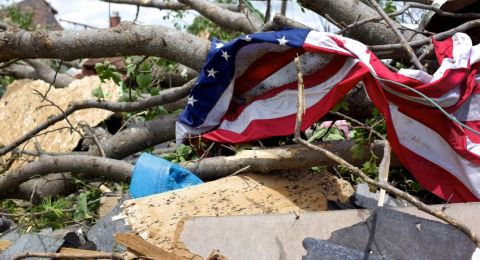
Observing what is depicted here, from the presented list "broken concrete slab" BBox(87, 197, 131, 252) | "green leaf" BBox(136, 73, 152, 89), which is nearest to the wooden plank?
"broken concrete slab" BBox(87, 197, 131, 252)

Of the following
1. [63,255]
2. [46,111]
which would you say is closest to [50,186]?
[63,255]

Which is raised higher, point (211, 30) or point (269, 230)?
point (269, 230)

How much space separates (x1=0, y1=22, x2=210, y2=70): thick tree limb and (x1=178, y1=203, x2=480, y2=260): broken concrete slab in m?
1.42

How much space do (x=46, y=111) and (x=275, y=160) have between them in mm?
3579

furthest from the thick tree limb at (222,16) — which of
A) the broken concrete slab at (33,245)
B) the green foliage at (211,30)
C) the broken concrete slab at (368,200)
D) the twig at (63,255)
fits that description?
the twig at (63,255)

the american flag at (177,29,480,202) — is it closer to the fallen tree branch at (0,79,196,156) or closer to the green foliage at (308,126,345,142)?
the green foliage at (308,126,345,142)

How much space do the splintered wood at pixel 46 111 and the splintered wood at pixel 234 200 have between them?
2.57 m

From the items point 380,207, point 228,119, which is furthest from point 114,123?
point 380,207

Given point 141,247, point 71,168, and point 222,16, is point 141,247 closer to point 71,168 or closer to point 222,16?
point 71,168

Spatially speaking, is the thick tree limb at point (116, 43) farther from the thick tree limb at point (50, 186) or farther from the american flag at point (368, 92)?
the thick tree limb at point (50, 186)

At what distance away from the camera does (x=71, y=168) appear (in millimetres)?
3398

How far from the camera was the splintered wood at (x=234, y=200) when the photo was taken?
8.26 ft

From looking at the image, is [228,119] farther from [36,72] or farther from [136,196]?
[36,72]

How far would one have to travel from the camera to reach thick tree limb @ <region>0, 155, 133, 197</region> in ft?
10.7
